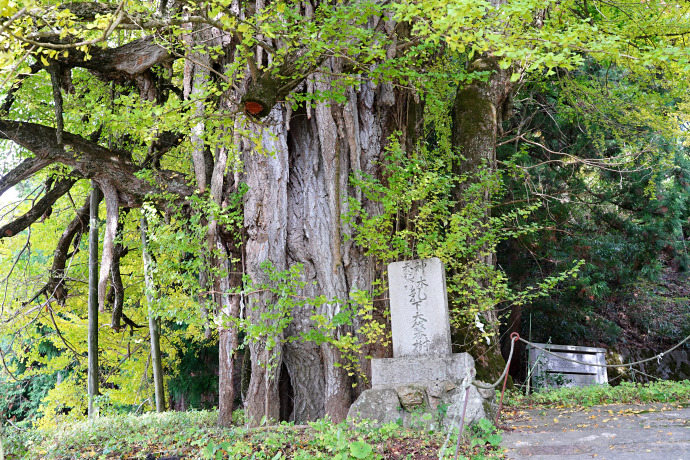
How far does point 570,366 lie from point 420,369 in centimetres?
648

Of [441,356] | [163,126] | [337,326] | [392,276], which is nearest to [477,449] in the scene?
[441,356]

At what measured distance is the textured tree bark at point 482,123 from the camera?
7.63 metres

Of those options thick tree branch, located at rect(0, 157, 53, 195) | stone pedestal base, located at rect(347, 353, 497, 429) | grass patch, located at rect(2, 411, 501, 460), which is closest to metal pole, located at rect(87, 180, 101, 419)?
thick tree branch, located at rect(0, 157, 53, 195)

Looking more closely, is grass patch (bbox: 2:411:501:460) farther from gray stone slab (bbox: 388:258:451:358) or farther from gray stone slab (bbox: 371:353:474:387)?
gray stone slab (bbox: 388:258:451:358)

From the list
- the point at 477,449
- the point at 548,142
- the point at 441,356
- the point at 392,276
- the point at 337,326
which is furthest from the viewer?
the point at 548,142

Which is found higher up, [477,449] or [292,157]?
[292,157]

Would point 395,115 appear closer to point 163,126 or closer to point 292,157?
point 292,157

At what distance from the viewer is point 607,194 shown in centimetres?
1024

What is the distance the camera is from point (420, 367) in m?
5.28

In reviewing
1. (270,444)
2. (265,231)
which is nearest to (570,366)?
(265,231)

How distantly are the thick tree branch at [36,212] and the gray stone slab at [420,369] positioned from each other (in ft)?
20.1

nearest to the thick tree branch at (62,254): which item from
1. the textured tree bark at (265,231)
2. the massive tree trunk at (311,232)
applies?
the textured tree bark at (265,231)

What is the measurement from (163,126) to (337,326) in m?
3.04

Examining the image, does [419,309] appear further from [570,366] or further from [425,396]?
[570,366]
